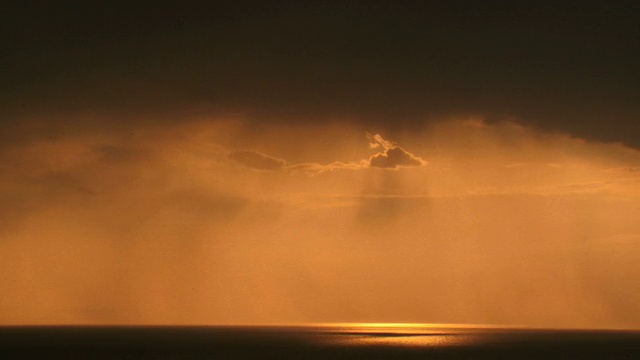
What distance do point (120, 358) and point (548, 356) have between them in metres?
50.2

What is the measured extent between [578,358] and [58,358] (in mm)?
57522

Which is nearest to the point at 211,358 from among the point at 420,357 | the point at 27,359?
the point at 27,359

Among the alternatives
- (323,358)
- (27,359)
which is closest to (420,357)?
(323,358)

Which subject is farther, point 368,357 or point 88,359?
point 368,357

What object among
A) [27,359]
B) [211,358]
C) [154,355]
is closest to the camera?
[27,359]

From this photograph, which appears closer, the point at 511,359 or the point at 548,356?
the point at 511,359

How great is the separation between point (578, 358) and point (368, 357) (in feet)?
79.0

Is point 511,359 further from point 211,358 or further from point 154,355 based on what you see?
point 154,355

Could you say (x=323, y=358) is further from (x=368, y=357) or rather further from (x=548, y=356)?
(x=548, y=356)

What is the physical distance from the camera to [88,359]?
87875 mm

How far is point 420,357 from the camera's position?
100 m

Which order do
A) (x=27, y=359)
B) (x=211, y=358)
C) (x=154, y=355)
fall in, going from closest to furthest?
(x=27, y=359) < (x=211, y=358) < (x=154, y=355)

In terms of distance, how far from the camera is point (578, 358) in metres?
97.1

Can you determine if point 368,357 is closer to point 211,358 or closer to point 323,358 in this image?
point 323,358
